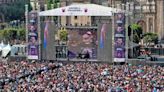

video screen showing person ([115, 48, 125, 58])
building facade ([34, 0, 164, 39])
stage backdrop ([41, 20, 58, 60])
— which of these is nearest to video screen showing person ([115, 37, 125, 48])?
video screen showing person ([115, 48, 125, 58])

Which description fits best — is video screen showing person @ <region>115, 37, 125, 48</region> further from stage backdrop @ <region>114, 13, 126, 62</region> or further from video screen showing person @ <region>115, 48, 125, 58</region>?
video screen showing person @ <region>115, 48, 125, 58</region>

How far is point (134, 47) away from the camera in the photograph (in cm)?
5641

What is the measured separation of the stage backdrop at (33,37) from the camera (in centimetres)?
5272

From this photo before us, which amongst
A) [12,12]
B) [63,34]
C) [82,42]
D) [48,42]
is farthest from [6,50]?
[12,12]

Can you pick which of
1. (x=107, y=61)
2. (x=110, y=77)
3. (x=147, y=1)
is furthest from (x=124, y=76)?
(x=147, y=1)

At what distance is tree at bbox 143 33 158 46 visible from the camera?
237 ft

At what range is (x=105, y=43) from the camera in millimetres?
51344

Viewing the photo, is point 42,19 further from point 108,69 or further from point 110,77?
point 110,77

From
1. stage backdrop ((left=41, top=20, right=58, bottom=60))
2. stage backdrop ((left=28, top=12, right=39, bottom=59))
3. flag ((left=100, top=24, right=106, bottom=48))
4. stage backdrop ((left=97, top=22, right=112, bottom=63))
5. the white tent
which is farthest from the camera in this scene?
the white tent

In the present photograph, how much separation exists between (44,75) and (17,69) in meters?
3.87

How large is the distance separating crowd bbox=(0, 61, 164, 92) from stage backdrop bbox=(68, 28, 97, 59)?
849cm

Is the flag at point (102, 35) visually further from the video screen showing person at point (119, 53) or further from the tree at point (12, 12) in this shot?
the tree at point (12, 12)

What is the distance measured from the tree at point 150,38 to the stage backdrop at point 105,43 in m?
21.1

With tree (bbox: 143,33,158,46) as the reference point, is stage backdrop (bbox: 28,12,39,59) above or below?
above
